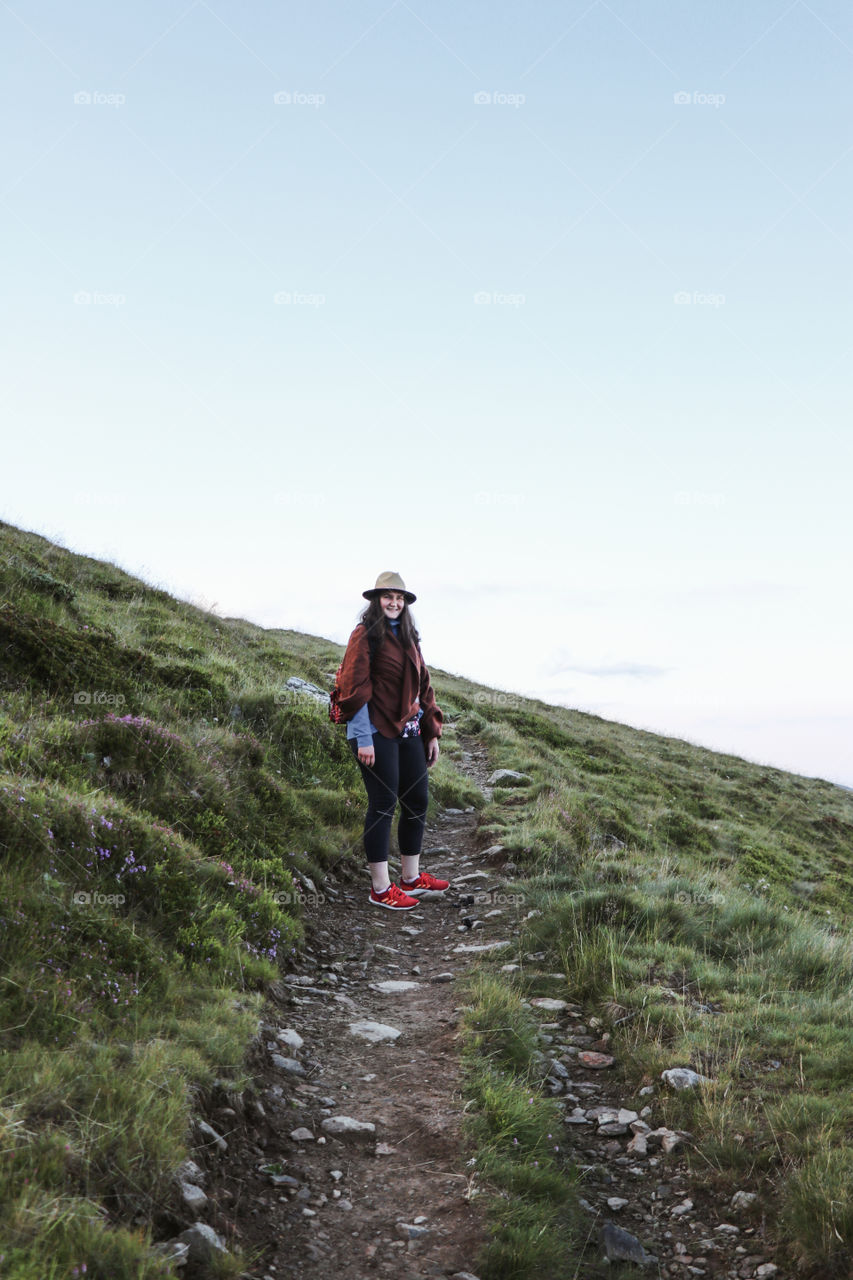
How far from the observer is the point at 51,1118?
3.46 meters

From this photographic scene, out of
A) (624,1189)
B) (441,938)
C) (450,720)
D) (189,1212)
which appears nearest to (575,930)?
(441,938)

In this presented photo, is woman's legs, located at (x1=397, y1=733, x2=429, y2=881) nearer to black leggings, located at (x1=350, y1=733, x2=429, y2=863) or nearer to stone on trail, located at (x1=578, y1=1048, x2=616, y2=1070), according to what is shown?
black leggings, located at (x1=350, y1=733, x2=429, y2=863)

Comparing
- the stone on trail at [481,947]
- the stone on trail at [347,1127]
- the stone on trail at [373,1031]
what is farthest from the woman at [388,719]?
the stone on trail at [347,1127]

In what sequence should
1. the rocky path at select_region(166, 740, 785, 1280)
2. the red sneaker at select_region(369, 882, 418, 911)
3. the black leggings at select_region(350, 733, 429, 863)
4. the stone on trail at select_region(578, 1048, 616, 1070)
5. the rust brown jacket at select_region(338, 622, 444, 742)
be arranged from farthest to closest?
1. the red sneaker at select_region(369, 882, 418, 911)
2. the black leggings at select_region(350, 733, 429, 863)
3. the rust brown jacket at select_region(338, 622, 444, 742)
4. the stone on trail at select_region(578, 1048, 616, 1070)
5. the rocky path at select_region(166, 740, 785, 1280)

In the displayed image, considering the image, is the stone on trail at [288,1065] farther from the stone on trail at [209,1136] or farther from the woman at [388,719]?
the woman at [388,719]

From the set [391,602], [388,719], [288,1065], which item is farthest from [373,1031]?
[391,602]

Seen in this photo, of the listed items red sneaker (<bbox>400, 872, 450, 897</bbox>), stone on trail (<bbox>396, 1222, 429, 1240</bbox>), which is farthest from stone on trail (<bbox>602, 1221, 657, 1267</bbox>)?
red sneaker (<bbox>400, 872, 450, 897</bbox>)

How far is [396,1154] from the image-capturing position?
4.44 meters

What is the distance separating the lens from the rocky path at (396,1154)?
3.80m

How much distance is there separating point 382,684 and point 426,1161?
15.7 feet

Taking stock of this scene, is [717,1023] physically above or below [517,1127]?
above

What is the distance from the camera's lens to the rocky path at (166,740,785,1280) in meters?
3.80

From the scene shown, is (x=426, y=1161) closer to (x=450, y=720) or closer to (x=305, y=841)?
(x=305, y=841)

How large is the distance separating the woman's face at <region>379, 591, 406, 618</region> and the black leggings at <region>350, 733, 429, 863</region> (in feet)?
4.25
